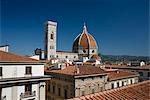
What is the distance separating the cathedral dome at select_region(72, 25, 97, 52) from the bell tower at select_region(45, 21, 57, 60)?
1054 cm

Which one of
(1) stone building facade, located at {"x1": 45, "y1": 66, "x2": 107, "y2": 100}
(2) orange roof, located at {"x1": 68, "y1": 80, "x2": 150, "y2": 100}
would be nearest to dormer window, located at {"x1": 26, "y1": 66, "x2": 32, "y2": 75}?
(1) stone building facade, located at {"x1": 45, "y1": 66, "x2": 107, "y2": 100}

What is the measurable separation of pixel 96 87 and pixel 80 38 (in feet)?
179

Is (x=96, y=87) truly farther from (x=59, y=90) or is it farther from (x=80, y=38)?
(x=80, y=38)

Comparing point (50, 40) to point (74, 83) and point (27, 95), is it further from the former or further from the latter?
point (27, 95)

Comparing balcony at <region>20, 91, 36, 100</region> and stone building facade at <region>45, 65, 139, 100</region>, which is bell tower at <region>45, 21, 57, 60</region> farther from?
balcony at <region>20, 91, 36, 100</region>

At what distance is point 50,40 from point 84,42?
1424 centimetres

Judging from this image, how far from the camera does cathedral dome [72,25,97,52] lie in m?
80.3

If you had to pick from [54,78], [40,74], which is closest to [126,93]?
[40,74]

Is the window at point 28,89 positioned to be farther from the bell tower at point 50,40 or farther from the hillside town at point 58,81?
Answer: the bell tower at point 50,40

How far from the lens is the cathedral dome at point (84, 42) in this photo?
263ft

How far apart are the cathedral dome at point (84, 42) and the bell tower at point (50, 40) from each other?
10541mm

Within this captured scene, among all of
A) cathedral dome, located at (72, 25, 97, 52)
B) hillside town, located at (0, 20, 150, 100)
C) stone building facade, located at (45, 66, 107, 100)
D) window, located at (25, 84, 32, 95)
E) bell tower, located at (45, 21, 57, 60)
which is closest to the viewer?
hillside town, located at (0, 20, 150, 100)

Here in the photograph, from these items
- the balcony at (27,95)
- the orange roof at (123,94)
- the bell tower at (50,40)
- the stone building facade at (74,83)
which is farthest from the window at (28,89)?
the bell tower at (50,40)

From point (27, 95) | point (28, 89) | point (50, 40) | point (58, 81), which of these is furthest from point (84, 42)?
point (27, 95)
